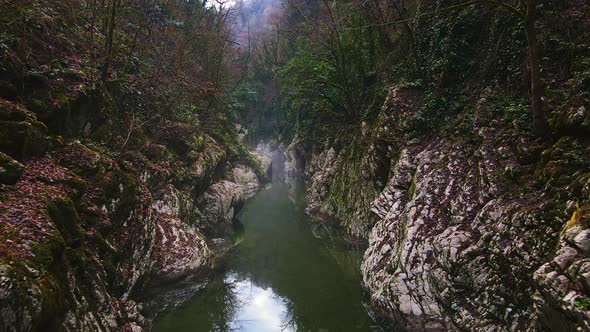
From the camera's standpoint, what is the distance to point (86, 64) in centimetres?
1031

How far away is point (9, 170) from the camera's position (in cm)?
621

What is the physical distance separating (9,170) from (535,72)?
33.2ft

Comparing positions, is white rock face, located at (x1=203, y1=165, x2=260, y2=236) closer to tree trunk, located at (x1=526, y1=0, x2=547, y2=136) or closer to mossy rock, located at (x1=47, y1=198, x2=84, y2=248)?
mossy rock, located at (x1=47, y1=198, x2=84, y2=248)

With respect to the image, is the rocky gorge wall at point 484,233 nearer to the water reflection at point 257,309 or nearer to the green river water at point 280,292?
the green river water at point 280,292

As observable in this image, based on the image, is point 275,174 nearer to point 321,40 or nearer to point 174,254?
point 321,40

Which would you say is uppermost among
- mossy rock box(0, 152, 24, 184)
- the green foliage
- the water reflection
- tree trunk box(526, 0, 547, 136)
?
tree trunk box(526, 0, 547, 136)

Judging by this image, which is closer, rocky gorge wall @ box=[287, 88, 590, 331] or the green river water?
rocky gorge wall @ box=[287, 88, 590, 331]

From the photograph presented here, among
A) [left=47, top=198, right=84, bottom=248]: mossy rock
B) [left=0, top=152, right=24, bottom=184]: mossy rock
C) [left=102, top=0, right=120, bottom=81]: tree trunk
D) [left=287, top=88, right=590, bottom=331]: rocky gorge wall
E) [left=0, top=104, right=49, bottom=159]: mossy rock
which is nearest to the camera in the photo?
[left=287, top=88, right=590, bottom=331]: rocky gorge wall

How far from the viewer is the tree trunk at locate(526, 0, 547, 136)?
7.04m

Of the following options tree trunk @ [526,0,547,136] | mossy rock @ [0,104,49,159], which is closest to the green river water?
mossy rock @ [0,104,49,159]

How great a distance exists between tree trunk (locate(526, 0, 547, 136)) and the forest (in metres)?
0.04


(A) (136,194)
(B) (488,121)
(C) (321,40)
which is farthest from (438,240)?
(C) (321,40)

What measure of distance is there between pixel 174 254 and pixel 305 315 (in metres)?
4.37

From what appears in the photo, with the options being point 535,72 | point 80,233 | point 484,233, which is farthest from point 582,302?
point 80,233
